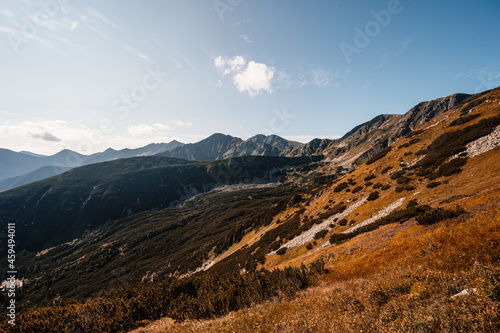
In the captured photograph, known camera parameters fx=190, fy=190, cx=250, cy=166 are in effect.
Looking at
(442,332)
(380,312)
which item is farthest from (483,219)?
(442,332)

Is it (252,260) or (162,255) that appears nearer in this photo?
(252,260)

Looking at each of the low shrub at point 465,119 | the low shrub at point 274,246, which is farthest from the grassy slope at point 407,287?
the low shrub at point 465,119

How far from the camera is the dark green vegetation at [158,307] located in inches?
468

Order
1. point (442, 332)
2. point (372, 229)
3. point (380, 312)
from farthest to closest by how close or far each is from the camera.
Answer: point (372, 229) → point (380, 312) → point (442, 332)

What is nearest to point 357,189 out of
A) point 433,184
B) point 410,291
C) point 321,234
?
point 433,184

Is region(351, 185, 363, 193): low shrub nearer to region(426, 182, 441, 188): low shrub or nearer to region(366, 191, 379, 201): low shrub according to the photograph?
region(366, 191, 379, 201): low shrub

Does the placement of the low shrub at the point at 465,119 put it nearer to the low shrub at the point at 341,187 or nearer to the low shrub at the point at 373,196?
the low shrub at the point at 341,187

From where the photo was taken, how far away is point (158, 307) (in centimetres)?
1420

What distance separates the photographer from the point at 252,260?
34375mm

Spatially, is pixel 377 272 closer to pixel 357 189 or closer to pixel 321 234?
pixel 321 234

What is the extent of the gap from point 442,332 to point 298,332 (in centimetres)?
426

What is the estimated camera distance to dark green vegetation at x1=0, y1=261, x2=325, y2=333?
39.0 feet

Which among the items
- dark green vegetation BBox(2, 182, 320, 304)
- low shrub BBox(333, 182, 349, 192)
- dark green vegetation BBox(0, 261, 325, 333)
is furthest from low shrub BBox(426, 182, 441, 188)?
dark green vegetation BBox(2, 182, 320, 304)

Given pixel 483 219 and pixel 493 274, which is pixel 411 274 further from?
pixel 483 219
